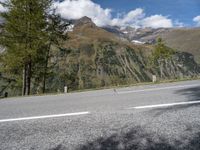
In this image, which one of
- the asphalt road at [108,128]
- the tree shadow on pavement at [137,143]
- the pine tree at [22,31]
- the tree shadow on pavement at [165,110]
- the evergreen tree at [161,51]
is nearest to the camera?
the tree shadow on pavement at [137,143]

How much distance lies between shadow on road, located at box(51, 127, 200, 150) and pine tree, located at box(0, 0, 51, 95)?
17293 millimetres

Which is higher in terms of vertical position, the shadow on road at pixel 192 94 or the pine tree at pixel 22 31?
the pine tree at pixel 22 31

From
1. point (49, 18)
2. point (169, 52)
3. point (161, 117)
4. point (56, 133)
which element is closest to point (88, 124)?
point (56, 133)

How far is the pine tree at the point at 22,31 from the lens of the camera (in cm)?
2066

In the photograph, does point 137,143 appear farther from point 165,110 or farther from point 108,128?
point 165,110

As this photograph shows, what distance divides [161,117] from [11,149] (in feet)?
9.96

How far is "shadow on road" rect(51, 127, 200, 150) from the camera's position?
153 inches

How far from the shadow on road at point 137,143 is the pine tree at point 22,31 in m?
17.3

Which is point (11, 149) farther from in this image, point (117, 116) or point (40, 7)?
point (40, 7)

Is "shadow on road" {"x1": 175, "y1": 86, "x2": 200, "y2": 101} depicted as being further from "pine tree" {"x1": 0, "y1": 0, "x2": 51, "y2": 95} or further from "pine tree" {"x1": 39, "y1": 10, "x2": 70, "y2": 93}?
"pine tree" {"x1": 39, "y1": 10, "x2": 70, "y2": 93}

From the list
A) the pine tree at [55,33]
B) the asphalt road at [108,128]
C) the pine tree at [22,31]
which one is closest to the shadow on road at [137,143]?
the asphalt road at [108,128]

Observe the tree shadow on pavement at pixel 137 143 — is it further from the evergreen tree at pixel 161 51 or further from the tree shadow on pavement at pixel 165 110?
the evergreen tree at pixel 161 51

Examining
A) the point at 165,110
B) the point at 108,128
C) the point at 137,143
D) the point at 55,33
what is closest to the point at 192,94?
the point at 165,110

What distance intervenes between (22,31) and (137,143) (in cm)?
1878
